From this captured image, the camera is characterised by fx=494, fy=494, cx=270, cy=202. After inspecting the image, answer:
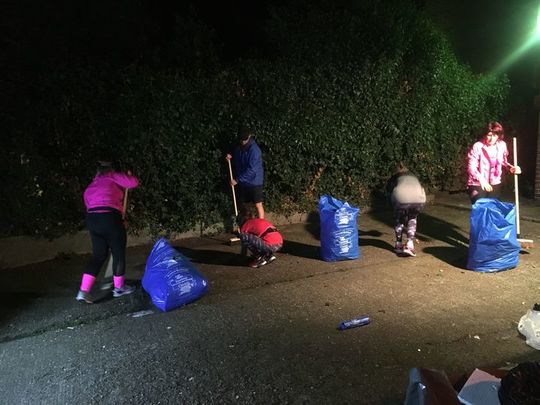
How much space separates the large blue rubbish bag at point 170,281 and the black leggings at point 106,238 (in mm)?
346

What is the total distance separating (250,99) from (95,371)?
4698 millimetres

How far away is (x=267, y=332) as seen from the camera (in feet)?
13.8

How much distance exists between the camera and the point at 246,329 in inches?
167

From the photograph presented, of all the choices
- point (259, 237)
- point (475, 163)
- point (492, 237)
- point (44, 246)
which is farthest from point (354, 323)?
point (44, 246)

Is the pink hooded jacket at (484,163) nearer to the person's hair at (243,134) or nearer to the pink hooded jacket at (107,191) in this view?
the person's hair at (243,134)

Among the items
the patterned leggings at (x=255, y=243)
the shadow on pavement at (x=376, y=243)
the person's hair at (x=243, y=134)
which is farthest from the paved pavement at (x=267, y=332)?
the person's hair at (x=243, y=134)

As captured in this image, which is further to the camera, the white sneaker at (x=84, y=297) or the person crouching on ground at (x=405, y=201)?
the person crouching on ground at (x=405, y=201)

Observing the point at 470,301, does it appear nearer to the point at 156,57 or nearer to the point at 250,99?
the point at 250,99

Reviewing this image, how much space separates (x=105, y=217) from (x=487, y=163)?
468cm

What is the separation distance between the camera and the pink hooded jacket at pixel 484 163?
6297 millimetres

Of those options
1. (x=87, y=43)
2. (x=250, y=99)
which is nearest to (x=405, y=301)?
(x=250, y=99)

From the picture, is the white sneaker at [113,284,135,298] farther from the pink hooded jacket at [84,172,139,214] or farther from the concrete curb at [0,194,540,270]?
the concrete curb at [0,194,540,270]

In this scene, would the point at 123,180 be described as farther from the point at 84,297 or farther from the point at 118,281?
the point at 84,297

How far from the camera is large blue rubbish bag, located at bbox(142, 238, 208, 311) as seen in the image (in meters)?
4.59
